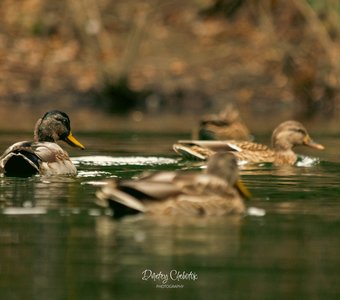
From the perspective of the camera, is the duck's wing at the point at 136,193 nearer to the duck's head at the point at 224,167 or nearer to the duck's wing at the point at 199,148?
Result: the duck's head at the point at 224,167

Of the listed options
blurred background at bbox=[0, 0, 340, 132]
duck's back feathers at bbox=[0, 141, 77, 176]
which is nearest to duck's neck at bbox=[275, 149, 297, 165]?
duck's back feathers at bbox=[0, 141, 77, 176]

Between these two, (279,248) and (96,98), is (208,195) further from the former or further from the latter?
(96,98)

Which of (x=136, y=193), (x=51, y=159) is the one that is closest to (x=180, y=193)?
(x=136, y=193)

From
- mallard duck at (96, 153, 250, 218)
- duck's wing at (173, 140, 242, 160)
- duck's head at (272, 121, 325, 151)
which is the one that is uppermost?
duck's head at (272, 121, 325, 151)

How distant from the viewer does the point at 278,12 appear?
40969 millimetres

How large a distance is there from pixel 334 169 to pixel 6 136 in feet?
26.4

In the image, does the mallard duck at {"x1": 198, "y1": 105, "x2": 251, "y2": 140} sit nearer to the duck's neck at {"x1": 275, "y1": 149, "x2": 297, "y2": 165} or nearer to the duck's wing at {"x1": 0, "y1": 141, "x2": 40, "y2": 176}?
the duck's neck at {"x1": 275, "y1": 149, "x2": 297, "y2": 165}

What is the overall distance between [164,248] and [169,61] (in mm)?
27739

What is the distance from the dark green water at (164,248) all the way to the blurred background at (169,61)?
15.1 m

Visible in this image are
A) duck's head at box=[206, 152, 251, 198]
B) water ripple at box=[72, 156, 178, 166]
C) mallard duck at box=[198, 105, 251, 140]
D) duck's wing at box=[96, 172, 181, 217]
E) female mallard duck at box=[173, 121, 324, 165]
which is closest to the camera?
duck's wing at box=[96, 172, 181, 217]

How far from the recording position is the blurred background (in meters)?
33.7

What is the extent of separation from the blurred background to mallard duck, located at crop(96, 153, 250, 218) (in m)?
16.0

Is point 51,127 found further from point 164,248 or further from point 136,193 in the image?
point 164,248

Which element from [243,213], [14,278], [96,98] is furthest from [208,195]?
[96,98]
